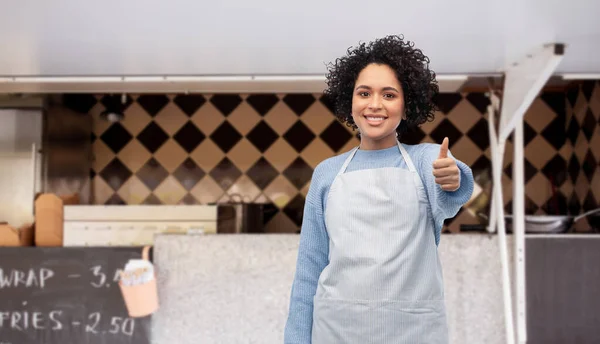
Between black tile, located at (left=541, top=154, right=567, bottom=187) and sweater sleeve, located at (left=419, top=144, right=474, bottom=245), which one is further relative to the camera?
black tile, located at (left=541, top=154, right=567, bottom=187)

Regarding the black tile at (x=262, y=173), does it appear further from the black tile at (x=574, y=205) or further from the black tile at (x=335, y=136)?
the black tile at (x=574, y=205)

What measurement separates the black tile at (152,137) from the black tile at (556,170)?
9.13 ft

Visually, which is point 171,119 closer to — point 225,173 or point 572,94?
point 225,173

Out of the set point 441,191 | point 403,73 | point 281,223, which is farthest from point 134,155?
point 441,191

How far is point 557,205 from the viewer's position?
13.0 ft

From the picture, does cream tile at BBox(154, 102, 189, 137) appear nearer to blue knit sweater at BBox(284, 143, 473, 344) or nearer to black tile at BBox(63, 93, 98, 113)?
black tile at BBox(63, 93, 98, 113)

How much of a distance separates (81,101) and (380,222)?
12.1ft

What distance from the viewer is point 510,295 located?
2549 millimetres

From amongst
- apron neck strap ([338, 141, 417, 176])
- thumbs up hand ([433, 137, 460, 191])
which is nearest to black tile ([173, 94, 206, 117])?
apron neck strap ([338, 141, 417, 176])

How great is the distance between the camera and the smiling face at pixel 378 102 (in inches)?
42.8

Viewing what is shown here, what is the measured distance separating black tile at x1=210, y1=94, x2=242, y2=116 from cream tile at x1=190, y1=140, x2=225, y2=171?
0.84 feet

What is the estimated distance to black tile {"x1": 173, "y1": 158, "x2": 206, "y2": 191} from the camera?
4.19m

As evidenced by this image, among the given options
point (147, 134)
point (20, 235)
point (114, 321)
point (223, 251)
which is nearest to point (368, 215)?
point (223, 251)

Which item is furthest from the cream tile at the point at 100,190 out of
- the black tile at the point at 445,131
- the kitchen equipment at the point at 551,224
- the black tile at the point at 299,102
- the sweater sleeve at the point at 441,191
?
the sweater sleeve at the point at 441,191
